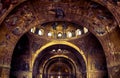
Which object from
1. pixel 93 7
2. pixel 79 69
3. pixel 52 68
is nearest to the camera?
pixel 93 7

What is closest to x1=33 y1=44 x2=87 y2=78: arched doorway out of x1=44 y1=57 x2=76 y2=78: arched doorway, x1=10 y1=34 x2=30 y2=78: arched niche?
x1=44 y1=57 x2=76 y2=78: arched doorway

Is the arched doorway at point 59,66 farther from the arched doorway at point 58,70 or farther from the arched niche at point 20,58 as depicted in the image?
the arched niche at point 20,58

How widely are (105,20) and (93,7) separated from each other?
77.2 inches

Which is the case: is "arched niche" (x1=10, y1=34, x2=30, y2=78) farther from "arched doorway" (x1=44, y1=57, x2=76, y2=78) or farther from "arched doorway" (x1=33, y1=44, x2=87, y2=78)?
"arched doorway" (x1=44, y1=57, x2=76, y2=78)

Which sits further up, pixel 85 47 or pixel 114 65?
pixel 85 47

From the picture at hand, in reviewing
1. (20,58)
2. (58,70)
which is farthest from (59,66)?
(20,58)

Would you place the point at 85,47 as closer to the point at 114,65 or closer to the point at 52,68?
the point at 114,65

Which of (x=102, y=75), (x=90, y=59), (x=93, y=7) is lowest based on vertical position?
(x=102, y=75)

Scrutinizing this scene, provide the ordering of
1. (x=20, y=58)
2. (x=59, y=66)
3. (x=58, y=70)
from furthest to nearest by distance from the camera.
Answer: (x=58, y=70)
(x=59, y=66)
(x=20, y=58)

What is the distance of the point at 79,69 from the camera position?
36469 millimetres

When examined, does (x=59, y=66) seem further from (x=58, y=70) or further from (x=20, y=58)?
(x=20, y=58)

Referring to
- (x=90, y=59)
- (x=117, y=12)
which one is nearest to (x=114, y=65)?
(x=117, y=12)

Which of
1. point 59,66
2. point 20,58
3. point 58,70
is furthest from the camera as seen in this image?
point 58,70

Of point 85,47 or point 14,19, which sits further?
point 85,47
